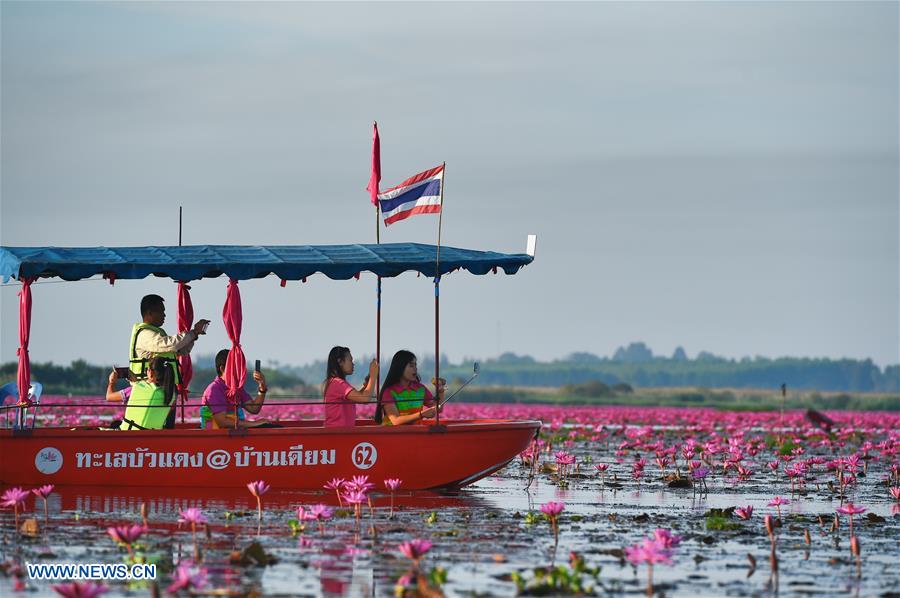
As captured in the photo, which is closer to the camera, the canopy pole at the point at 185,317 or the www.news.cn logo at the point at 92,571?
the www.news.cn logo at the point at 92,571

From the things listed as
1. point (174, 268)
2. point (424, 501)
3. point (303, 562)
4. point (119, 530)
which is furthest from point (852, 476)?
point (119, 530)

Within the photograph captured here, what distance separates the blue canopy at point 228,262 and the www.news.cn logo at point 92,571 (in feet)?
18.2

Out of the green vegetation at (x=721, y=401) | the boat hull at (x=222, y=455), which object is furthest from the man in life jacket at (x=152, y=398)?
the green vegetation at (x=721, y=401)

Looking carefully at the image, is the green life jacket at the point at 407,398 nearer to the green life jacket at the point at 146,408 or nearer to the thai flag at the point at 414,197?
the thai flag at the point at 414,197

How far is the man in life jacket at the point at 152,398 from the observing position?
15.4m

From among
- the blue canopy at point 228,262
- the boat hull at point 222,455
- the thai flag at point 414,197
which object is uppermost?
the thai flag at point 414,197

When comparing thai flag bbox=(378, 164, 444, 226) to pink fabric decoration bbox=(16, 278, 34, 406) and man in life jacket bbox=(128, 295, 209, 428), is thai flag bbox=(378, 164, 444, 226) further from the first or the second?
pink fabric decoration bbox=(16, 278, 34, 406)

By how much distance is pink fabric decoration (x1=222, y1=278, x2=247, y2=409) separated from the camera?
15.4 meters

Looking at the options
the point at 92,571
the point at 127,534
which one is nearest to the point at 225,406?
the point at 92,571

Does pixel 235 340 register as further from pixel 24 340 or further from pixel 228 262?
pixel 24 340

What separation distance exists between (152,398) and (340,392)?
2.01m

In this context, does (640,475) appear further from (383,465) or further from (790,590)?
(790,590)

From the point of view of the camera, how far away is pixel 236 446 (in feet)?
50.4

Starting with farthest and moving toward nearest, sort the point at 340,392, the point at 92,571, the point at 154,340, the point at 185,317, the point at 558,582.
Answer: the point at 185,317 < the point at 340,392 < the point at 154,340 < the point at 92,571 < the point at 558,582
